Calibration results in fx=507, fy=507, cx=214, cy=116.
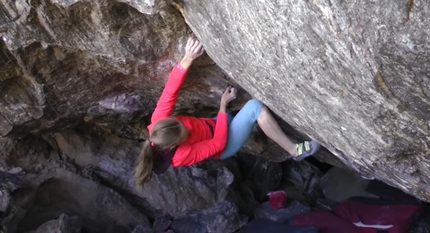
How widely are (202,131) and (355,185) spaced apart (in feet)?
10.7

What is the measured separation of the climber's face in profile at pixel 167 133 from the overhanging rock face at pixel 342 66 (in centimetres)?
65

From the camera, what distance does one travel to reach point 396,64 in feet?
8.48

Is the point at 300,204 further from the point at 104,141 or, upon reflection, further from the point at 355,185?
the point at 104,141

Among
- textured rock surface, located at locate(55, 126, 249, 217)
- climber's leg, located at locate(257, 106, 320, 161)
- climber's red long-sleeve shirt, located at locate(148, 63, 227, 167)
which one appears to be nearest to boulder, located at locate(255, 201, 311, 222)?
textured rock surface, located at locate(55, 126, 249, 217)

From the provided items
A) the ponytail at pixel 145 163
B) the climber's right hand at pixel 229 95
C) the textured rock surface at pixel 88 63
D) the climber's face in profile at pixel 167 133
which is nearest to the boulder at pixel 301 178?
the textured rock surface at pixel 88 63

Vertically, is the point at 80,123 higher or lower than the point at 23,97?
lower

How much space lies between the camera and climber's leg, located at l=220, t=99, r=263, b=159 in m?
4.50

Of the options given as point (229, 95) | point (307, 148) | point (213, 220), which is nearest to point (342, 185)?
point (213, 220)

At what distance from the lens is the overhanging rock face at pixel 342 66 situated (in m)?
2.50

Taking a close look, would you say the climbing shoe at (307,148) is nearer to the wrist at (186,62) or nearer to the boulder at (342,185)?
the wrist at (186,62)

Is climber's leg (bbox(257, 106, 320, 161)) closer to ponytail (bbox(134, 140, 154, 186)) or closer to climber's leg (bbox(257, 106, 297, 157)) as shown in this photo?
climber's leg (bbox(257, 106, 297, 157))

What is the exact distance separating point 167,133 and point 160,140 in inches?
3.2

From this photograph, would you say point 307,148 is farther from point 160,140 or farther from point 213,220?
point 213,220

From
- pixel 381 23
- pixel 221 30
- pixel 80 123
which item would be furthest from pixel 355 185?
pixel 381 23
